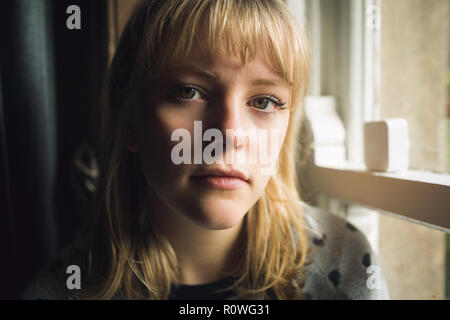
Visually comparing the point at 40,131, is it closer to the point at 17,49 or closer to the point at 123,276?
the point at 17,49

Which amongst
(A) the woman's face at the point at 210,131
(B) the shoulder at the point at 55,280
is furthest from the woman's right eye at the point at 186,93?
(B) the shoulder at the point at 55,280

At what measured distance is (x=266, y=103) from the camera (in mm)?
507

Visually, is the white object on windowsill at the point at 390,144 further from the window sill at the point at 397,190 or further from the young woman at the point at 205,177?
the young woman at the point at 205,177

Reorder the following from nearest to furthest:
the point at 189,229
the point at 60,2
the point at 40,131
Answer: the point at 189,229
the point at 40,131
the point at 60,2

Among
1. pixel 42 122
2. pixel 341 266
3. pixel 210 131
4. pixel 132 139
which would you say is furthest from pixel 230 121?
pixel 42 122

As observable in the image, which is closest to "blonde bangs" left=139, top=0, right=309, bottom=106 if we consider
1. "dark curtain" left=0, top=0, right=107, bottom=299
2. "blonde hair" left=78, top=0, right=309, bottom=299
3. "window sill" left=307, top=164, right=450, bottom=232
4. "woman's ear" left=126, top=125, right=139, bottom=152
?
"blonde hair" left=78, top=0, right=309, bottom=299

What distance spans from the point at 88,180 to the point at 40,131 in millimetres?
198

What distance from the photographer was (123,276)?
576 millimetres

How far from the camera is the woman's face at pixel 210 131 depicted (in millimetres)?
455

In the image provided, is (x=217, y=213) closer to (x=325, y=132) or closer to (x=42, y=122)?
(x=325, y=132)

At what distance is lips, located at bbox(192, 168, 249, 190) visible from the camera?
1.50 feet

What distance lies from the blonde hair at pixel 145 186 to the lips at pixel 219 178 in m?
0.16

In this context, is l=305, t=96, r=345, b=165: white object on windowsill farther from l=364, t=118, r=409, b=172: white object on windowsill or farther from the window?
l=364, t=118, r=409, b=172: white object on windowsill
